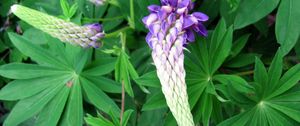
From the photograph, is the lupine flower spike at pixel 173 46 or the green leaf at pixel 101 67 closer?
the lupine flower spike at pixel 173 46

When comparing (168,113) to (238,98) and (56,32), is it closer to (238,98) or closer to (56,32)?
(238,98)

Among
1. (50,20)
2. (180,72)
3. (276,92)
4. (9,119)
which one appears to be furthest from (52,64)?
(276,92)

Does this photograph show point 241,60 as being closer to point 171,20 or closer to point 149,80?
point 149,80

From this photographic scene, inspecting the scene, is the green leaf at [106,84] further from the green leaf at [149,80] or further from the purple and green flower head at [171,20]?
the purple and green flower head at [171,20]

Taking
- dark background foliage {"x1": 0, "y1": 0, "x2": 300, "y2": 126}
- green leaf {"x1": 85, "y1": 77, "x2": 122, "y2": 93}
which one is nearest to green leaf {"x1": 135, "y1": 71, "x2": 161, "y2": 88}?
dark background foliage {"x1": 0, "y1": 0, "x2": 300, "y2": 126}

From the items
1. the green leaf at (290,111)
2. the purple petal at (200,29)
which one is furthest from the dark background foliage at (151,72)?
the purple petal at (200,29)

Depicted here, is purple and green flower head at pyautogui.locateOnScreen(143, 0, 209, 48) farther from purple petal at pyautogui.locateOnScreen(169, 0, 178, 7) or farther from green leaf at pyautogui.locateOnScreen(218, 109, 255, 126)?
green leaf at pyautogui.locateOnScreen(218, 109, 255, 126)
